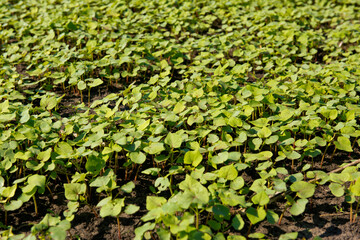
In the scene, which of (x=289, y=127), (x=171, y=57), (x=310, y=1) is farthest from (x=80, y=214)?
(x=310, y=1)

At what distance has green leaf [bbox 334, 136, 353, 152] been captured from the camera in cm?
197

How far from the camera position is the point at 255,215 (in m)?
1.52

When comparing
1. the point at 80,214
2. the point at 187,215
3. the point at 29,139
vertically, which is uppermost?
the point at 29,139

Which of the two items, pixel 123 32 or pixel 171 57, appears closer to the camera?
pixel 171 57

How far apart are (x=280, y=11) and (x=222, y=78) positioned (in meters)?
2.07

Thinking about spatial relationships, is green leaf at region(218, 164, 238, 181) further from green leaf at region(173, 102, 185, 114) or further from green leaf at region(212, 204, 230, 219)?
green leaf at region(173, 102, 185, 114)

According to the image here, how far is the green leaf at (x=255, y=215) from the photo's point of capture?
4.93 feet

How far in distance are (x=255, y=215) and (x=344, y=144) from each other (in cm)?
84

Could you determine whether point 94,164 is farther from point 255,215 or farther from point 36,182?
point 255,215

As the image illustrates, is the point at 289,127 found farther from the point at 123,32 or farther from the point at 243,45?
the point at 123,32

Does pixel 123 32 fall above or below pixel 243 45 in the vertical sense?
above

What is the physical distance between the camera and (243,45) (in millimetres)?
3412

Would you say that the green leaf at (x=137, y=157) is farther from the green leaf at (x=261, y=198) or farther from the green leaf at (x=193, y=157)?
the green leaf at (x=261, y=198)

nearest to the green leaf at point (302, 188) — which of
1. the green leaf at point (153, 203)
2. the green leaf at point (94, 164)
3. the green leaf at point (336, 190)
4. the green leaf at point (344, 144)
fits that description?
the green leaf at point (336, 190)
